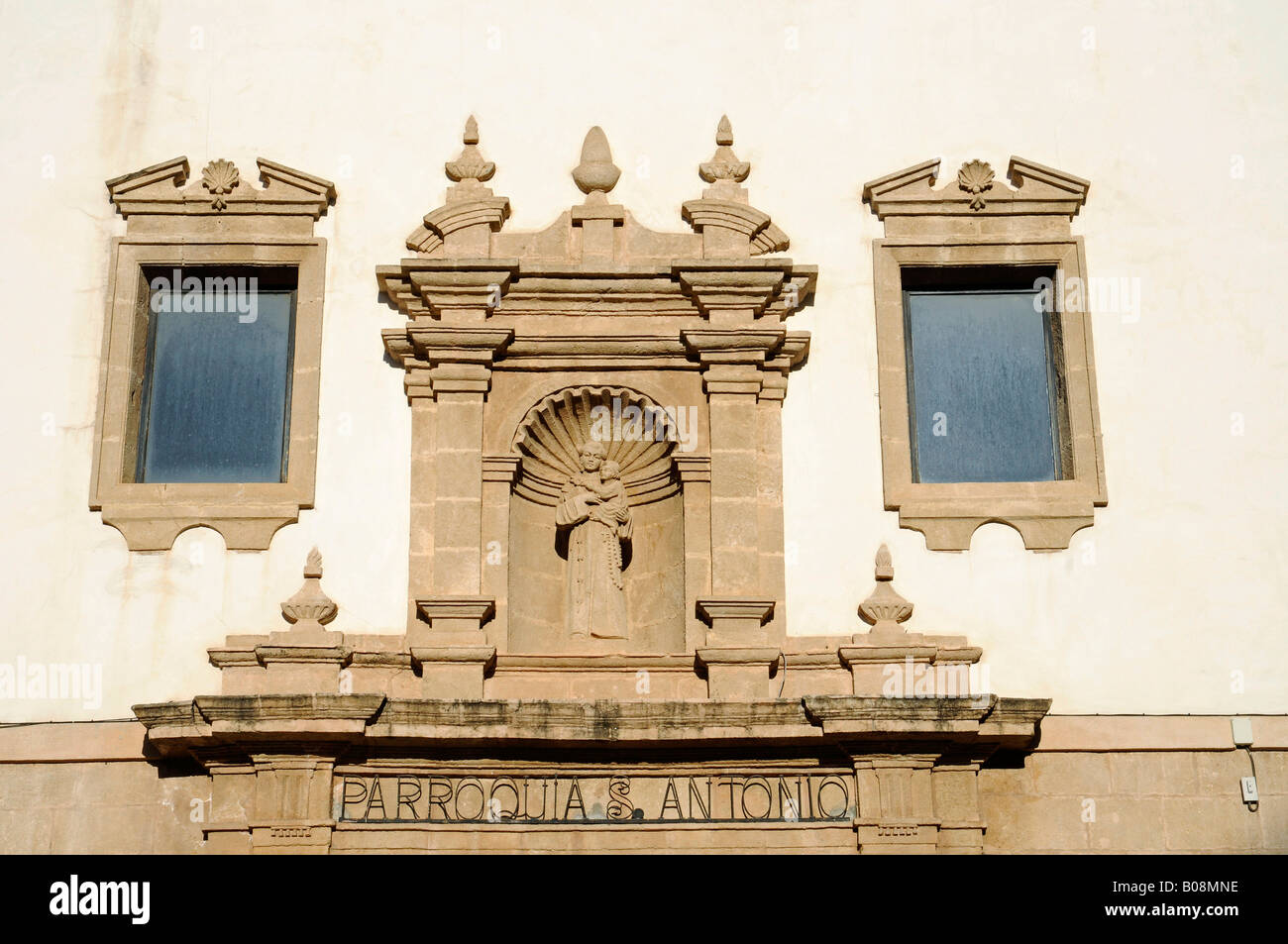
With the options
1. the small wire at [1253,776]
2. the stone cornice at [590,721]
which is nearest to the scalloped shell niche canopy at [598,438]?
the stone cornice at [590,721]

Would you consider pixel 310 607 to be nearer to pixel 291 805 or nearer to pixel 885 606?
pixel 291 805

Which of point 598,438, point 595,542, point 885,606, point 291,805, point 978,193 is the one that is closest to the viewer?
point 291,805

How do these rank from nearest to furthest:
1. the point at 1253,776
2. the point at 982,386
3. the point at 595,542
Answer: the point at 1253,776 < the point at 595,542 < the point at 982,386

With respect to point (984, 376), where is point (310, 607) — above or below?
below

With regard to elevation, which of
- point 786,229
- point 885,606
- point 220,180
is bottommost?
point 885,606

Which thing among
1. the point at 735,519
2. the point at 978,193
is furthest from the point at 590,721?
the point at 978,193

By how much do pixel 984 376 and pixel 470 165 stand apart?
3312 mm

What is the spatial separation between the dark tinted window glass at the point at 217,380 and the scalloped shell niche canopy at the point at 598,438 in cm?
146

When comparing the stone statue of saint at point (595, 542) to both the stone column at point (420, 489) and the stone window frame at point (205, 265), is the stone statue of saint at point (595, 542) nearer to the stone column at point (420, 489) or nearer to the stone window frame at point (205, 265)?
the stone column at point (420, 489)

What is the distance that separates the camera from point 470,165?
1258 centimetres

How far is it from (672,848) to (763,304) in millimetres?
3208

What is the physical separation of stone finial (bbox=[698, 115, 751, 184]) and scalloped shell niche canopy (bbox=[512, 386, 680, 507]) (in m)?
1.44

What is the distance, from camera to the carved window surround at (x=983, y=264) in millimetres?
11852

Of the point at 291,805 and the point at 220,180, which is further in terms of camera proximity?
the point at 220,180
